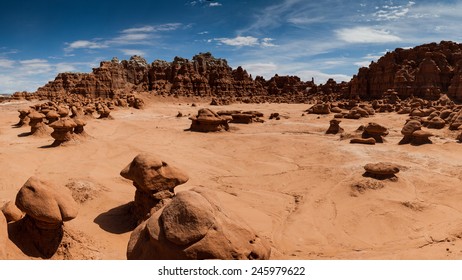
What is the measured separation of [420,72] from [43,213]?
167 feet

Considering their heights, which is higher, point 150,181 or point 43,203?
point 43,203

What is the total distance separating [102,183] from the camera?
9367mm

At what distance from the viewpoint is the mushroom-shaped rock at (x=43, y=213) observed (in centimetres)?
523

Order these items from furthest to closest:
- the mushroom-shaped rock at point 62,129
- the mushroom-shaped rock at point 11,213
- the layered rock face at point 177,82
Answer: the layered rock face at point 177,82
the mushroom-shaped rock at point 62,129
the mushroom-shaped rock at point 11,213

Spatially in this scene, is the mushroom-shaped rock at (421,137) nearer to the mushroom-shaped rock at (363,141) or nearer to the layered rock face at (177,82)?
the mushroom-shaped rock at (363,141)

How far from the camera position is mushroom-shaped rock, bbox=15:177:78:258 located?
206 inches

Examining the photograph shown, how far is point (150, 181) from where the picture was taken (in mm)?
7145

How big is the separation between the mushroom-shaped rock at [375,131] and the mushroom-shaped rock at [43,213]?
14.2 metres

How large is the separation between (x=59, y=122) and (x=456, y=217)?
46.2 ft

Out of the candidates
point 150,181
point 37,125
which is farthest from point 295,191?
point 37,125

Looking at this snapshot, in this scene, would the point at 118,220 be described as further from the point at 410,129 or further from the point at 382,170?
the point at 410,129

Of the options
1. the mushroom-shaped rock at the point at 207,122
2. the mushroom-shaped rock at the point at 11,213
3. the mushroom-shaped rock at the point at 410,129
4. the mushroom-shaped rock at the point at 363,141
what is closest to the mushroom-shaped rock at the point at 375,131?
the mushroom-shaped rock at the point at 363,141

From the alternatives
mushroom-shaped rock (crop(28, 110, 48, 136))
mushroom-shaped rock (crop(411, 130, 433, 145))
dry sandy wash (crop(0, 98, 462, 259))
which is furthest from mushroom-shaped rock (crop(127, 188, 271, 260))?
mushroom-shaped rock (crop(28, 110, 48, 136))

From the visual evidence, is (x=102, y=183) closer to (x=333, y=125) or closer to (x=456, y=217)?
(x=456, y=217)
